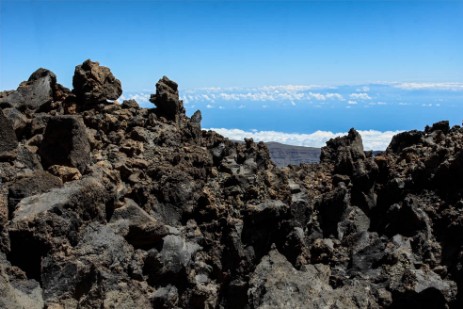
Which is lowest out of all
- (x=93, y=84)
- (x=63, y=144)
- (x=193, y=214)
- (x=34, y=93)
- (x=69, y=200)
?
(x=193, y=214)

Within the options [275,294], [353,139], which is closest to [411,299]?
[275,294]

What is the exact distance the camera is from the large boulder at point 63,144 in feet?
64.6

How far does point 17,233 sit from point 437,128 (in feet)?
87.0

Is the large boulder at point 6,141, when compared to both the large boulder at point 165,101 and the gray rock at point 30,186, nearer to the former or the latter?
the gray rock at point 30,186

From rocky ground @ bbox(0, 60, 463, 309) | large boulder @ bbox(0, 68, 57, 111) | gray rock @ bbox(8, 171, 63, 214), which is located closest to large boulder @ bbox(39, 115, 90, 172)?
rocky ground @ bbox(0, 60, 463, 309)

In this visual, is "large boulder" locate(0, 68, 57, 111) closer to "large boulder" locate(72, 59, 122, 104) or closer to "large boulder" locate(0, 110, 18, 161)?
"large boulder" locate(72, 59, 122, 104)

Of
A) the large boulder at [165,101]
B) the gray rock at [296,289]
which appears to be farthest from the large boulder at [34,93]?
the gray rock at [296,289]

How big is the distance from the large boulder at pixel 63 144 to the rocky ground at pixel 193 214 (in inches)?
2.3

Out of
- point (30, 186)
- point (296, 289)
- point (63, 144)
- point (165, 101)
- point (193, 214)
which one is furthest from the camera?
point (165, 101)

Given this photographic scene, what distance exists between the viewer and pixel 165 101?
88.3 feet

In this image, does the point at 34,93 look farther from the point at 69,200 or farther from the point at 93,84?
the point at 69,200

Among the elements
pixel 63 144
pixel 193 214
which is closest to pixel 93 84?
pixel 63 144

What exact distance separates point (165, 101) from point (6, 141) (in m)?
9.73

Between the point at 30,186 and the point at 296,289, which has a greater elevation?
the point at 30,186
